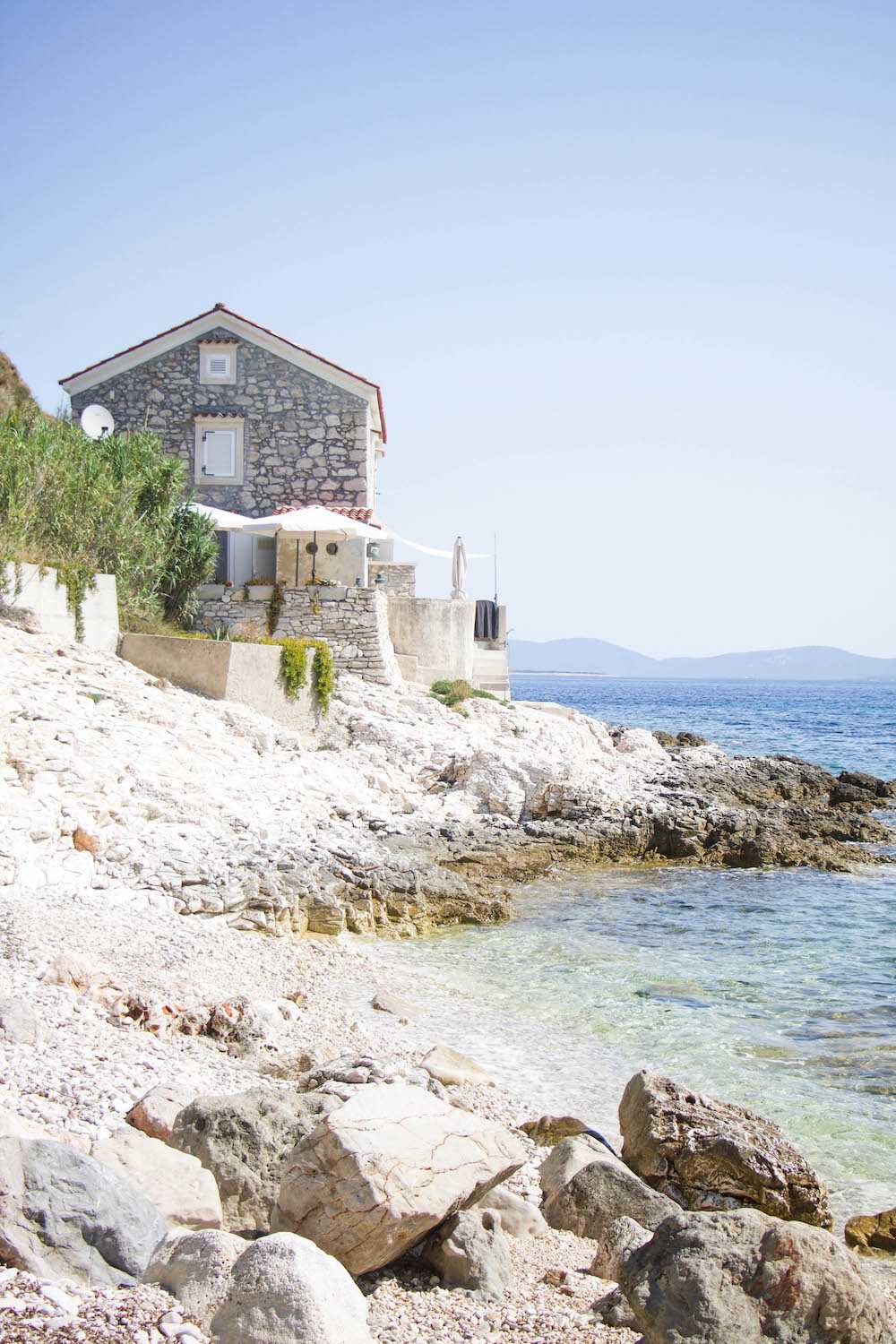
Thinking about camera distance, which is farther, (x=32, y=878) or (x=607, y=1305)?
(x=32, y=878)

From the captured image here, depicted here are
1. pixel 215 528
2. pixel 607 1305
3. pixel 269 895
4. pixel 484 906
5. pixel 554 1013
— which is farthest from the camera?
pixel 215 528

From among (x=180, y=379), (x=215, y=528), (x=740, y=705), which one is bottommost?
(x=740, y=705)

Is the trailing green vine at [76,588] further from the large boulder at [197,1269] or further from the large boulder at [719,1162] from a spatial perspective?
the large boulder at [197,1269]

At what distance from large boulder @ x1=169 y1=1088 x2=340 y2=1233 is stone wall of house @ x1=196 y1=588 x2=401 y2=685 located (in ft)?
65.4

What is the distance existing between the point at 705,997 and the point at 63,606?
1428 centimetres

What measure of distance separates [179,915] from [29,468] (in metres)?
12.6

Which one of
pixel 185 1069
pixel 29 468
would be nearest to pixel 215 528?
pixel 29 468

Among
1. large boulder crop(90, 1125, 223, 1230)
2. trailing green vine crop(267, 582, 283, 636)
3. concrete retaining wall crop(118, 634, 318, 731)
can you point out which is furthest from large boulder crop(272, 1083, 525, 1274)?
trailing green vine crop(267, 582, 283, 636)

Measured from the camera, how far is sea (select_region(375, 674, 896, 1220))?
29.3ft

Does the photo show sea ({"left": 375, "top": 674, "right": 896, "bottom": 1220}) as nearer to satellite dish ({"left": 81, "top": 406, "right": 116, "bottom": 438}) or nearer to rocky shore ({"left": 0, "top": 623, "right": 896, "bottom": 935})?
rocky shore ({"left": 0, "top": 623, "right": 896, "bottom": 935})

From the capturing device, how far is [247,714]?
2131 cm

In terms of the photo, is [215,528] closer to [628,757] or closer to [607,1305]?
[628,757]

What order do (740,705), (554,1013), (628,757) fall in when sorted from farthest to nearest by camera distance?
(740,705)
(628,757)
(554,1013)

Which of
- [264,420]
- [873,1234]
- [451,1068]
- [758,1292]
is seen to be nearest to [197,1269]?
[758,1292]
